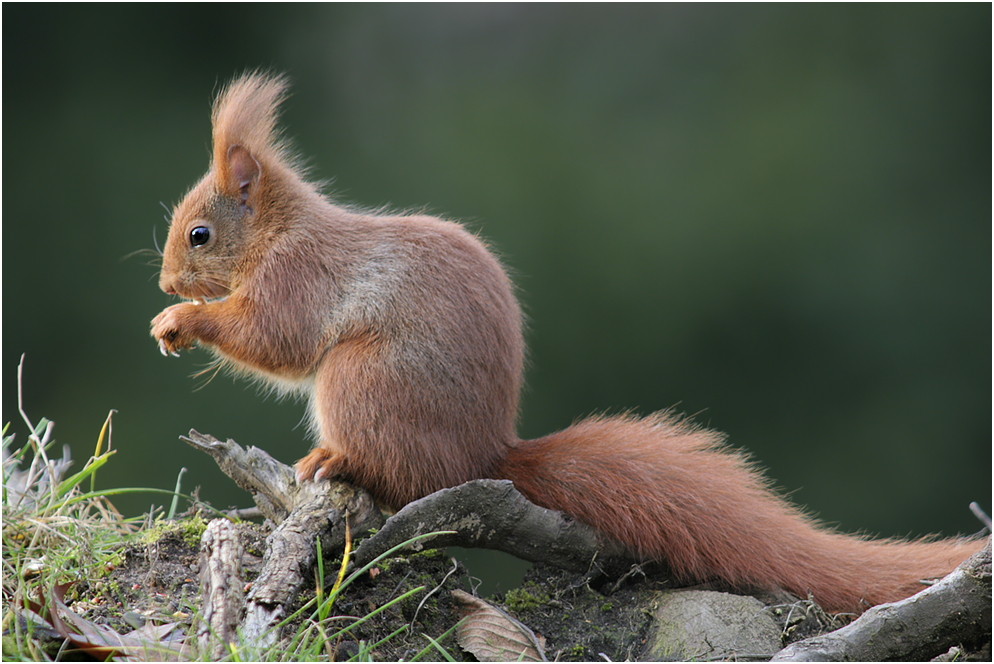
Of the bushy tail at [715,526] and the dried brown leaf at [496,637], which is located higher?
the bushy tail at [715,526]

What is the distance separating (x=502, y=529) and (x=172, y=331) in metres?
0.93

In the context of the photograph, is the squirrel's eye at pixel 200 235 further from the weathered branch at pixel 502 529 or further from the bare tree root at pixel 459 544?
the weathered branch at pixel 502 529

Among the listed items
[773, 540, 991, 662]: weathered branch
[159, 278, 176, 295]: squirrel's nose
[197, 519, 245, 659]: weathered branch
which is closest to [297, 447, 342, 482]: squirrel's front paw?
[197, 519, 245, 659]: weathered branch

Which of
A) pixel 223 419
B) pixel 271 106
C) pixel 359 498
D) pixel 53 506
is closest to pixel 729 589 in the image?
pixel 359 498

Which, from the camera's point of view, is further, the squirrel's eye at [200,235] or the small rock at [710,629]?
the squirrel's eye at [200,235]

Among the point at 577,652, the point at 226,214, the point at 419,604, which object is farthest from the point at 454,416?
the point at 226,214

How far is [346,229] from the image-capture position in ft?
7.98

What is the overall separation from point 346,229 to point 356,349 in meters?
0.38

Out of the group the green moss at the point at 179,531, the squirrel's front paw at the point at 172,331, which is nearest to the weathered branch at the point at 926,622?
the green moss at the point at 179,531

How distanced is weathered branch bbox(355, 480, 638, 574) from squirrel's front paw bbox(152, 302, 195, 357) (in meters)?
0.73

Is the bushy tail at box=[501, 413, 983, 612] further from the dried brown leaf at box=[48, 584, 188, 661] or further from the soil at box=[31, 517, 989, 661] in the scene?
the dried brown leaf at box=[48, 584, 188, 661]

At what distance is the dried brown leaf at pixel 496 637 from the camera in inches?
76.3

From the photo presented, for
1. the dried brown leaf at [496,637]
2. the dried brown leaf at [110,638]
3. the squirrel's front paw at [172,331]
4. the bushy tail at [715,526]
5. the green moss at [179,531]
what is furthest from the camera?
the squirrel's front paw at [172,331]

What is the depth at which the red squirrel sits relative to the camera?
2.14 metres
